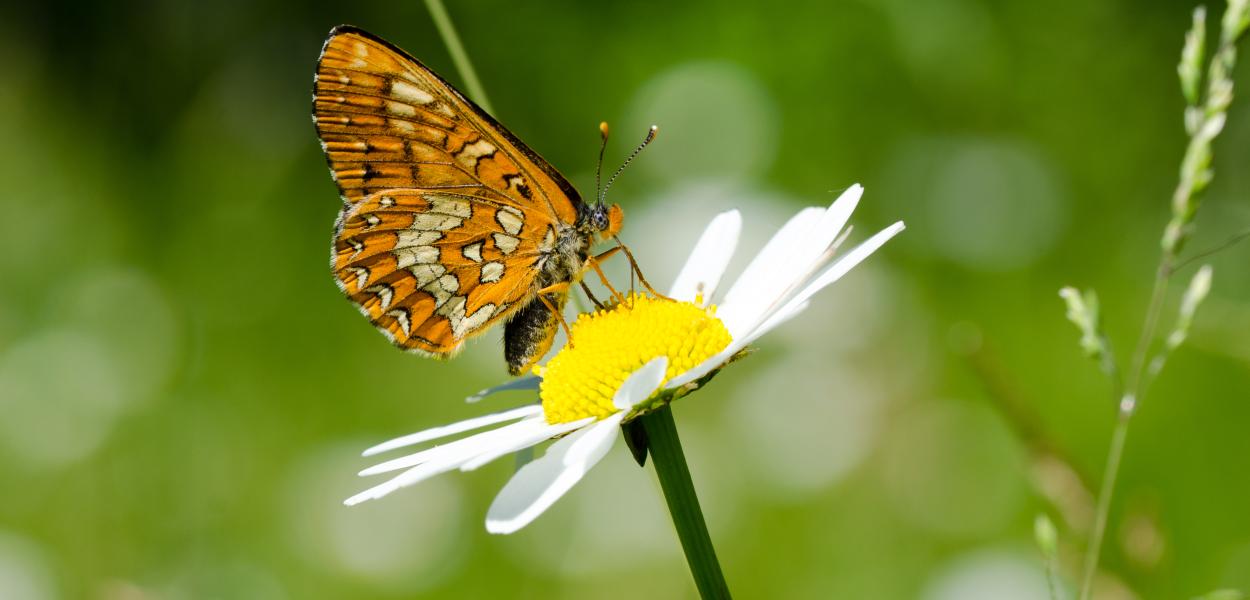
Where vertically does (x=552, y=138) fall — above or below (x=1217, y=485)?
above

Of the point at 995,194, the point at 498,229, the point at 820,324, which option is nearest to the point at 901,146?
the point at 995,194

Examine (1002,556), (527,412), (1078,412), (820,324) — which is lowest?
(1002,556)

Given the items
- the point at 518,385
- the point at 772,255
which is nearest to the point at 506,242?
the point at 518,385

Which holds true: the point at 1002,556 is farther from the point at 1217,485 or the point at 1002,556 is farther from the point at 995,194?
the point at 995,194

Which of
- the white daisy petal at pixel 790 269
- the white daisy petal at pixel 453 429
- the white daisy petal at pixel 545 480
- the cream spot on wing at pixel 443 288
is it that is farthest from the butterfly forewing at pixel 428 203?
the white daisy petal at pixel 545 480

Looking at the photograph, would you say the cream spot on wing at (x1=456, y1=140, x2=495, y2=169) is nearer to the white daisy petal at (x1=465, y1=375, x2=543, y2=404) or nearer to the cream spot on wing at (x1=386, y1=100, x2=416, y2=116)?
the cream spot on wing at (x1=386, y1=100, x2=416, y2=116)

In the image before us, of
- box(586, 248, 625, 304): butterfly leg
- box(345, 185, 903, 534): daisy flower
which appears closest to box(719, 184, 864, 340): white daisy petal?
box(345, 185, 903, 534): daisy flower
